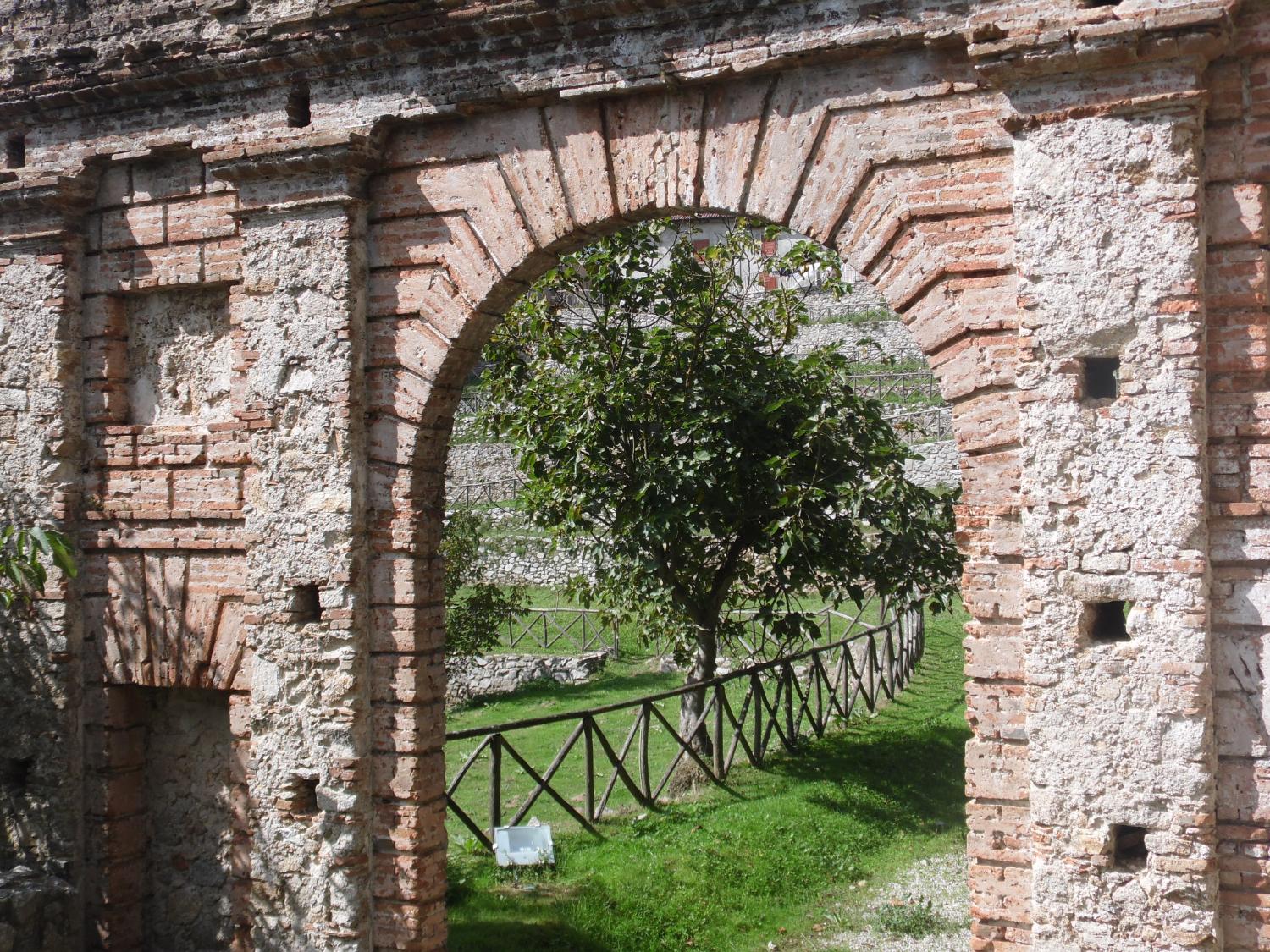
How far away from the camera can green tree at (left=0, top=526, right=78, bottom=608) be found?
571 cm

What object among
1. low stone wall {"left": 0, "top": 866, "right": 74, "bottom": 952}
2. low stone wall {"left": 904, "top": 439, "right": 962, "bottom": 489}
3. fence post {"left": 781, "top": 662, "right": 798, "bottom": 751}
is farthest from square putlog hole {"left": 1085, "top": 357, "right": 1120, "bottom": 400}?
low stone wall {"left": 904, "top": 439, "right": 962, "bottom": 489}

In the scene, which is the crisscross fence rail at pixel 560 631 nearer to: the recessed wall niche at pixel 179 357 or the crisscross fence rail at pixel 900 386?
the crisscross fence rail at pixel 900 386

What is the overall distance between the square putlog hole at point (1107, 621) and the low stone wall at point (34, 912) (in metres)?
5.02

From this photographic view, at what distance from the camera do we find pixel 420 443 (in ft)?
18.9

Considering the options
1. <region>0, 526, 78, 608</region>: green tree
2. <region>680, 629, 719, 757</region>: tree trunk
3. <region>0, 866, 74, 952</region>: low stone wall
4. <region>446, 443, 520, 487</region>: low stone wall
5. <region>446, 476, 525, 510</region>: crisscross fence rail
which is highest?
<region>446, 443, 520, 487</region>: low stone wall

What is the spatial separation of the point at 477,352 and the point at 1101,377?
289 cm

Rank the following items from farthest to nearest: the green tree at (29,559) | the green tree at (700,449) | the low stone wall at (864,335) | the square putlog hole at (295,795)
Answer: the low stone wall at (864,335)
the green tree at (700,449)
the square putlog hole at (295,795)
the green tree at (29,559)

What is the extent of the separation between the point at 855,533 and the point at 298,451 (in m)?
4.92

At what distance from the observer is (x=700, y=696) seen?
32.7 ft

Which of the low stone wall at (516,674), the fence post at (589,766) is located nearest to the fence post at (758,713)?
the fence post at (589,766)

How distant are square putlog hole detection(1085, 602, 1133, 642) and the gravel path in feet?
9.82

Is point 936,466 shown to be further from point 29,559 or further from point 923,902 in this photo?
point 29,559

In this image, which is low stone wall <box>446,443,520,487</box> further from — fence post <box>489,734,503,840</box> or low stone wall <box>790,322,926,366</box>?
fence post <box>489,734,503,840</box>

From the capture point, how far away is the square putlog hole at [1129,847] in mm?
4328
